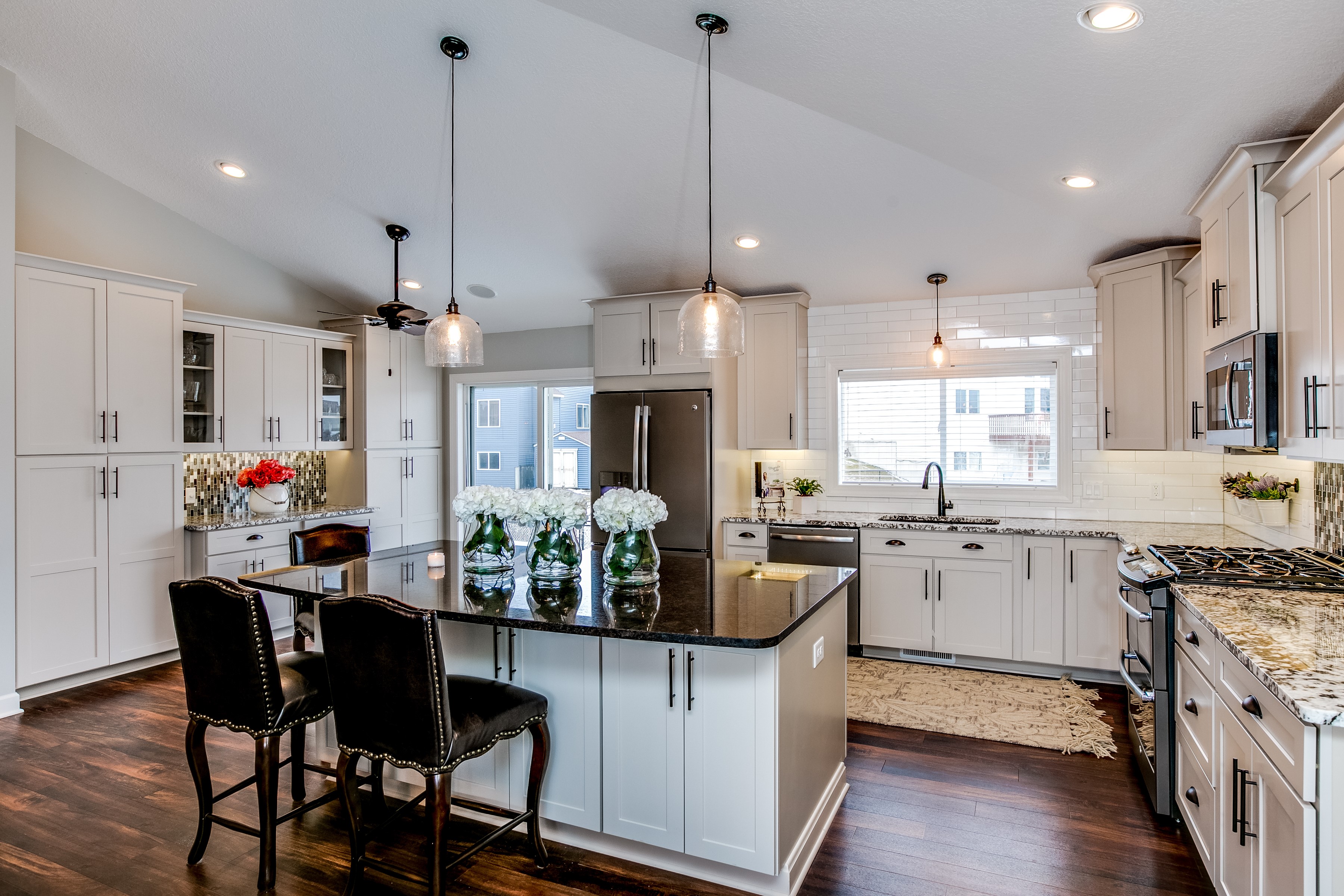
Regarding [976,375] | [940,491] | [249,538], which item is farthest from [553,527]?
[976,375]

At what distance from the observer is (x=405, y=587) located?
268cm

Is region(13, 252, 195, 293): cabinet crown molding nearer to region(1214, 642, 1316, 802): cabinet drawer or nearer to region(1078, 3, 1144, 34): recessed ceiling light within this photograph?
region(1078, 3, 1144, 34): recessed ceiling light

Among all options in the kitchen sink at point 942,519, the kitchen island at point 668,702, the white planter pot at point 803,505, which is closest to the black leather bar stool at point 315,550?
the kitchen island at point 668,702

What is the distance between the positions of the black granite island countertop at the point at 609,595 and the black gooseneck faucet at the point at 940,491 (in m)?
2.08

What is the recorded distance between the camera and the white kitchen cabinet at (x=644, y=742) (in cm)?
239

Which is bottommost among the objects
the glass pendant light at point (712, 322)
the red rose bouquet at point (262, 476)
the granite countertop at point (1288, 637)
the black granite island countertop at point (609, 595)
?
the black granite island countertop at point (609, 595)

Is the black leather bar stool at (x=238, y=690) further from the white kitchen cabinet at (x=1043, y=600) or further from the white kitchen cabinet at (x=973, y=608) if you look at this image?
the white kitchen cabinet at (x=1043, y=600)

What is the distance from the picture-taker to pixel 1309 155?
7.06 feet

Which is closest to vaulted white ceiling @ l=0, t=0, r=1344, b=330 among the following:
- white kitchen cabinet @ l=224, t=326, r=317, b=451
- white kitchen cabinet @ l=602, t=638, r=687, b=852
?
white kitchen cabinet @ l=224, t=326, r=317, b=451

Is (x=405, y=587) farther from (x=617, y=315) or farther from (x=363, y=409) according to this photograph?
(x=363, y=409)

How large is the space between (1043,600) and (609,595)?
2872 mm

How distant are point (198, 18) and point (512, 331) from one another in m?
3.35

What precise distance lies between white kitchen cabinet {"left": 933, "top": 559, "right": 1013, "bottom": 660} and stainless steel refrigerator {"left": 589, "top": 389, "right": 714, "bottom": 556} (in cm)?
145

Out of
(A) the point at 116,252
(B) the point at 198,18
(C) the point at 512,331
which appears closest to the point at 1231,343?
(B) the point at 198,18
